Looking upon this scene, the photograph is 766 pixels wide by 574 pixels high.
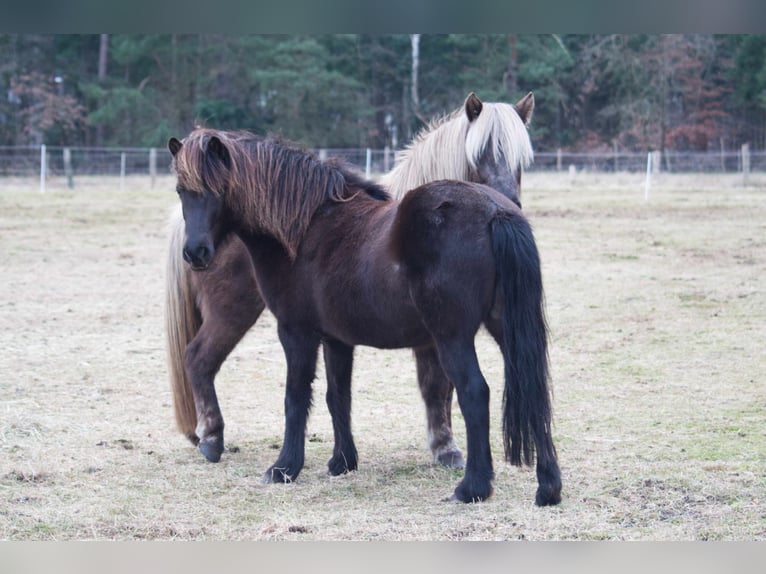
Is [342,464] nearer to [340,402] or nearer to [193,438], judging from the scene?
[340,402]

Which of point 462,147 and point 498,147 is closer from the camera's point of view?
point 498,147

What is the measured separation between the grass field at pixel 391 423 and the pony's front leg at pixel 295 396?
122 mm

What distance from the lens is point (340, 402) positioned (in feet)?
16.4

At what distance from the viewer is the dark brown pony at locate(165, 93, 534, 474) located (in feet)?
16.5

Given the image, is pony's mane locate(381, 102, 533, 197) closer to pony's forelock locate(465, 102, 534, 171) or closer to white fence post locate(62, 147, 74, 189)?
pony's forelock locate(465, 102, 534, 171)

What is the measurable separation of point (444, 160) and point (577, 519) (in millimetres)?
2234

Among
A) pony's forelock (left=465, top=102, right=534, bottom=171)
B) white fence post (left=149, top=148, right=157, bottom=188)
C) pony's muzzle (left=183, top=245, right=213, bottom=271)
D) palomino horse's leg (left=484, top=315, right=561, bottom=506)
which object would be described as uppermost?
white fence post (left=149, top=148, right=157, bottom=188)

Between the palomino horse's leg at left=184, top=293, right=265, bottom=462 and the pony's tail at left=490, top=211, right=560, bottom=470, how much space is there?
77.9 inches

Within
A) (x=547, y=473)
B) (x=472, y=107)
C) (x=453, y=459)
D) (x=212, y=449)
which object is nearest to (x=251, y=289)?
(x=212, y=449)

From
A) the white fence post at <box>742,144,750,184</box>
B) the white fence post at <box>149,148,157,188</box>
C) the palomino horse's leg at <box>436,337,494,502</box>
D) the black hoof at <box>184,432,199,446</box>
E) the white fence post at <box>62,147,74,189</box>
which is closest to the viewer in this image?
the palomino horse's leg at <box>436,337,494,502</box>

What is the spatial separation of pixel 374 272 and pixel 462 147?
119cm

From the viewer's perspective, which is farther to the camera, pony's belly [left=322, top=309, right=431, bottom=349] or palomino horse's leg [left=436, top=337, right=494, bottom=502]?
pony's belly [left=322, top=309, right=431, bottom=349]


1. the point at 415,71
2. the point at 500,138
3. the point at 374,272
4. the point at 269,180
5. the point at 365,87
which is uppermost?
the point at 415,71

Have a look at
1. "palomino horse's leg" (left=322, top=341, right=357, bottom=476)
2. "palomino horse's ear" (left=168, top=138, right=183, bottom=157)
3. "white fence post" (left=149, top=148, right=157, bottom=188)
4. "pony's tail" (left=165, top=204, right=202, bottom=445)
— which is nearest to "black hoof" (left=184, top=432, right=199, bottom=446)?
"pony's tail" (left=165, top=204, right=202, bottom=445)
